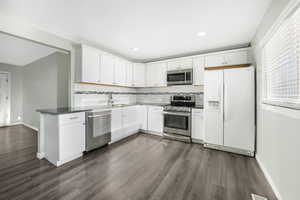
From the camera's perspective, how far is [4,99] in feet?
15.7

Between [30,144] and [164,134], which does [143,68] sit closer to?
[164,134]

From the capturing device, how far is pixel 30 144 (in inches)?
123

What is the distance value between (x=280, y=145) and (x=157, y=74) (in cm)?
333

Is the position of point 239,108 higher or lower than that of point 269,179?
higher

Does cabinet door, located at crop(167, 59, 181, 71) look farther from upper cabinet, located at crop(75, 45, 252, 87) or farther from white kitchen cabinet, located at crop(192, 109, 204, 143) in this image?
white kitchen cabinet, located at crop(192, 109, 204, 143)

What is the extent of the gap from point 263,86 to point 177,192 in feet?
7.04

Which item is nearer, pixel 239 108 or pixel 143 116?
pixel 239 108

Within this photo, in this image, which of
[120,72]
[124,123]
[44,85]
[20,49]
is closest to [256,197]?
[124,123]

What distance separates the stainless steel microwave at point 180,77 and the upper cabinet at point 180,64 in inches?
6.2

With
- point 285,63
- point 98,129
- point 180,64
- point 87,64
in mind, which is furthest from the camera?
point 180,64

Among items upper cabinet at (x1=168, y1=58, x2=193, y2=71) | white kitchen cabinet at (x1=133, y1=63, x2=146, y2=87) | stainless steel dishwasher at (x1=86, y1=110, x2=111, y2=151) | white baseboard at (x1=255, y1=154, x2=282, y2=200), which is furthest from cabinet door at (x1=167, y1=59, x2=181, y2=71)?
white baseboard at (x1=255, y1=154, x2=282, y2=200)

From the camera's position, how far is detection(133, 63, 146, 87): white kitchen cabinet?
4.36 meters

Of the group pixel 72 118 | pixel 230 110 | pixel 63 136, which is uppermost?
pixel 230 110

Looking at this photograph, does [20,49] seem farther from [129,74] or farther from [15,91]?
[129,74]
